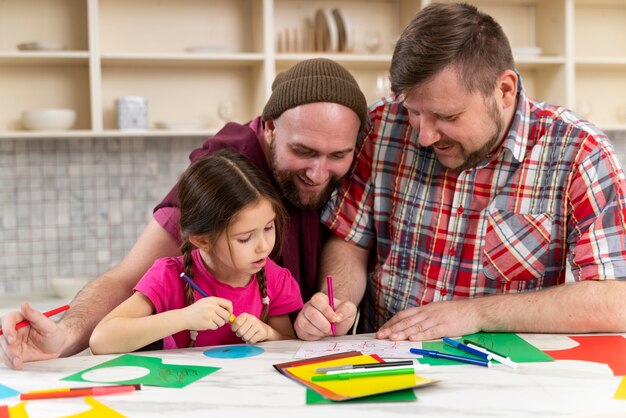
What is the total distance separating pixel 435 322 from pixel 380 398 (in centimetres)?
47

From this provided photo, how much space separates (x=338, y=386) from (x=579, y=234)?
2.74ft

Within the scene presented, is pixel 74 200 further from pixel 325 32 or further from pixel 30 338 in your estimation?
pixel 30 338

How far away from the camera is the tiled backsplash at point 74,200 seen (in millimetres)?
3473

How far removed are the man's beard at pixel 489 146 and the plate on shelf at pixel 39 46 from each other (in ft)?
6.84

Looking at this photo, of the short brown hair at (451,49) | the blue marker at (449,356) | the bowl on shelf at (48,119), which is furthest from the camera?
the bowl on shelf at (48,119)

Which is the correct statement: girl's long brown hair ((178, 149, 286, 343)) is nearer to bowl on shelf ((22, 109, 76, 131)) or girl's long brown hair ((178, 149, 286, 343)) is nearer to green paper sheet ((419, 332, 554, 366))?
green paper sheet ((419, 332, 554, 366))

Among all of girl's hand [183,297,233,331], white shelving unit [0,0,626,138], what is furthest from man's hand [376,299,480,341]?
white shelving unit [0,0,626,138]

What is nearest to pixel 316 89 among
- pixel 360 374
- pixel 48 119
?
pixel 360 374

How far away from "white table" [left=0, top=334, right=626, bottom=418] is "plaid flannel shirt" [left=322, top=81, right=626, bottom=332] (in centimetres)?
50

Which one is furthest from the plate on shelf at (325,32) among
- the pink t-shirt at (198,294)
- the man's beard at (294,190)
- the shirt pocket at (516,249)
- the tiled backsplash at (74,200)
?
the pink t-shirt at (198,294)

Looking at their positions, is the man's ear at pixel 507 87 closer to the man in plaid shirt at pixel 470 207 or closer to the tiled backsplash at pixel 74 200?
the man in plaid shirt at pixel 470 207

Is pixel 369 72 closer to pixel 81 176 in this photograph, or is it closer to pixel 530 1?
pixel 530 1

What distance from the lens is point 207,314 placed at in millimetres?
1444

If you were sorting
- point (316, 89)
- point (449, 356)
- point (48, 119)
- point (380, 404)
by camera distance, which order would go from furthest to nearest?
1. point (48, 119)
2. point (316, 89)
3. point (449, 356)
4. point (380, 404)
